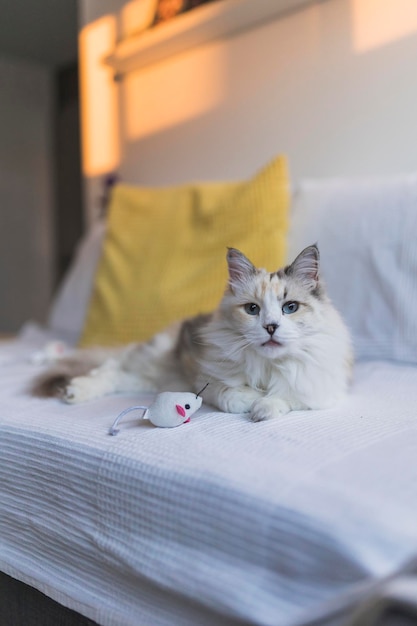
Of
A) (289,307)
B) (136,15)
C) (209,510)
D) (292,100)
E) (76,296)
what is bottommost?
(209,510)

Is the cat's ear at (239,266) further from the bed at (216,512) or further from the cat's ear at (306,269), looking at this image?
the bed at (216,512)

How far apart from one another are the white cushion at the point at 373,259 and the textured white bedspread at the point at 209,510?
0.33 meters

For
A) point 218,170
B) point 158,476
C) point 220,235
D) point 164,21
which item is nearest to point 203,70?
point 164,21

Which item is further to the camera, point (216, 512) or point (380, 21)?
point (380, 21)

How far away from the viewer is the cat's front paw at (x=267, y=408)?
1.04 metres

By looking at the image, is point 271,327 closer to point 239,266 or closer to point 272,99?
point 239,266

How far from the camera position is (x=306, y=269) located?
44.2 inches

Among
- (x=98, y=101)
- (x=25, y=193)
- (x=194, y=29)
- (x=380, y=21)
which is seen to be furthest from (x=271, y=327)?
(x=25, y=193)

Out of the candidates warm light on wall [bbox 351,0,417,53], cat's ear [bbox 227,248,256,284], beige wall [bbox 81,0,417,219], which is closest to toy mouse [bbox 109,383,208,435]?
cat's ear [bbox 227,248,256,284]

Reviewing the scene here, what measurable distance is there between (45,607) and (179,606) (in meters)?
0.38

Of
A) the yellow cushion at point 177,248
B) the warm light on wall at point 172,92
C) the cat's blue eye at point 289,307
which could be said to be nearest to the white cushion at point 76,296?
the yellow cushion at point 177,248

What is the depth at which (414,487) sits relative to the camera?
2.42ft

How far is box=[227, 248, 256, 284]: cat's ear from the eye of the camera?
1147 mm

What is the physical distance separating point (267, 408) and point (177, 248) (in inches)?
38.3
